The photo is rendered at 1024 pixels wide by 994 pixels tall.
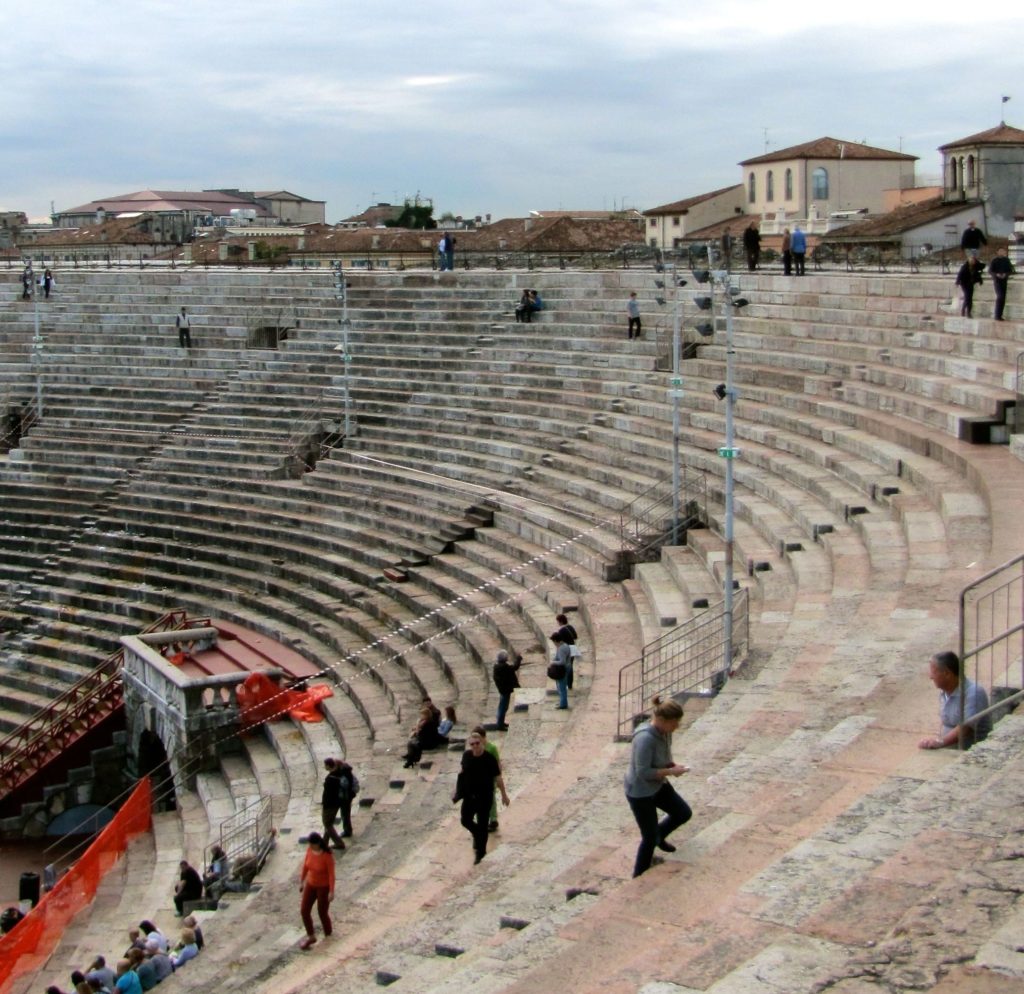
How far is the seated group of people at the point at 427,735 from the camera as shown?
48.8ft

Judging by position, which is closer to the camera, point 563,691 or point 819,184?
point 563,691

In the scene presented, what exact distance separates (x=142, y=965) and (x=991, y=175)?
33806 millimetres

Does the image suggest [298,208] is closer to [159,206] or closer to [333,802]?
[159,206]

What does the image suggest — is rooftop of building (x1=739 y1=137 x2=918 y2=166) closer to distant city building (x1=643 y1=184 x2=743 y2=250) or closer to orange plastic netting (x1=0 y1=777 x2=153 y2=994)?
distant city building (x1=643 y1=184 x2=743 y2=250)

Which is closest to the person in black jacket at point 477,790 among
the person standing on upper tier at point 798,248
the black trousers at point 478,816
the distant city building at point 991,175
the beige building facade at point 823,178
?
the black trousers at point 478,816

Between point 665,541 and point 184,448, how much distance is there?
13.4m

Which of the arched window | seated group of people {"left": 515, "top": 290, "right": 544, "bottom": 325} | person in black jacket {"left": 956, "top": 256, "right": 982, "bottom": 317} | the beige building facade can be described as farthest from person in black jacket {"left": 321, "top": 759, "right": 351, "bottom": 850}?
the arched window

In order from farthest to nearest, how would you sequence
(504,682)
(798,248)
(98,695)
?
(798,248) < (98,695) < (504,682)

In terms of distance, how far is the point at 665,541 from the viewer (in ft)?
61.5

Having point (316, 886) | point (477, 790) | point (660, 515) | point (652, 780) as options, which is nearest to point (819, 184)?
point (660, 515)

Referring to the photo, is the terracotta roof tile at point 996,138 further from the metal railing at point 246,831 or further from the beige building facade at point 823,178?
the metal railing at point 246,831

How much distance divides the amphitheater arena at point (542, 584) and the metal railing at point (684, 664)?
0.25 metres

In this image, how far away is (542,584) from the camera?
19047 mm

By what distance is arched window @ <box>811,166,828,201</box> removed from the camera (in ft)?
167
